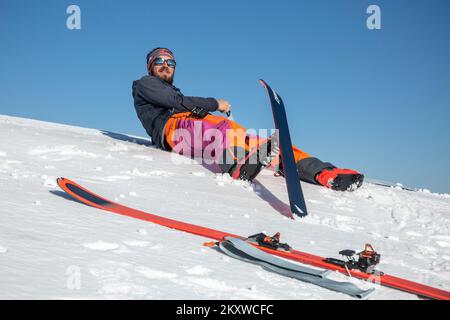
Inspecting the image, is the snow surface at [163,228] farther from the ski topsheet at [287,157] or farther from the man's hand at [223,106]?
the man's hand at [223,106]

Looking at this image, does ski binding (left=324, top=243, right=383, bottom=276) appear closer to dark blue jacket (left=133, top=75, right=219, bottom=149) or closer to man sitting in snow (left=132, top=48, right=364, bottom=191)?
man sitting in snow (left=132, top=48, right=364, bottom=191)

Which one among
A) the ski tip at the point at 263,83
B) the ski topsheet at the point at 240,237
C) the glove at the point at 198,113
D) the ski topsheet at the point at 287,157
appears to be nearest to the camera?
the ski topsheet at the point at 240,237

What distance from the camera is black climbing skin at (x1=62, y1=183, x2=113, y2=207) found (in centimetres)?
278

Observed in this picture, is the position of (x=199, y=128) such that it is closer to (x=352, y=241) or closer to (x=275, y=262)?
(x=352, y=241)

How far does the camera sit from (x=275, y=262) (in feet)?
6.49

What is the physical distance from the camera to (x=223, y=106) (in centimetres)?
524

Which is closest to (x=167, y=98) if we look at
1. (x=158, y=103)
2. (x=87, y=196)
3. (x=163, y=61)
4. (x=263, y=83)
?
(x=158, y=103)

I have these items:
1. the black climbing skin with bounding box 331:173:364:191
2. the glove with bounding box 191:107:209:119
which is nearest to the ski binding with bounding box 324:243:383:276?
the black climbing skin with bounding box 331:173:364:191

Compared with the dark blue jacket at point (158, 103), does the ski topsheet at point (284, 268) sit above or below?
below

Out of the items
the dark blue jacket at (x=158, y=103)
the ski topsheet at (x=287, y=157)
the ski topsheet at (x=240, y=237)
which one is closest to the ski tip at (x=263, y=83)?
the ski topsheet at (x=287, y=157)

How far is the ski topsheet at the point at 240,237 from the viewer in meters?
1.91

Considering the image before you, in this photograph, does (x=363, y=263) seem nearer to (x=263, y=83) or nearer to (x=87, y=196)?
(x=87, y=196)

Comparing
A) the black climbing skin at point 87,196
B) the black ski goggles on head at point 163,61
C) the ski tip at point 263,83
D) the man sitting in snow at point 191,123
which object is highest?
the black ski goggles on head at point 163,61

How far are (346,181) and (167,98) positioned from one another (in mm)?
2326
